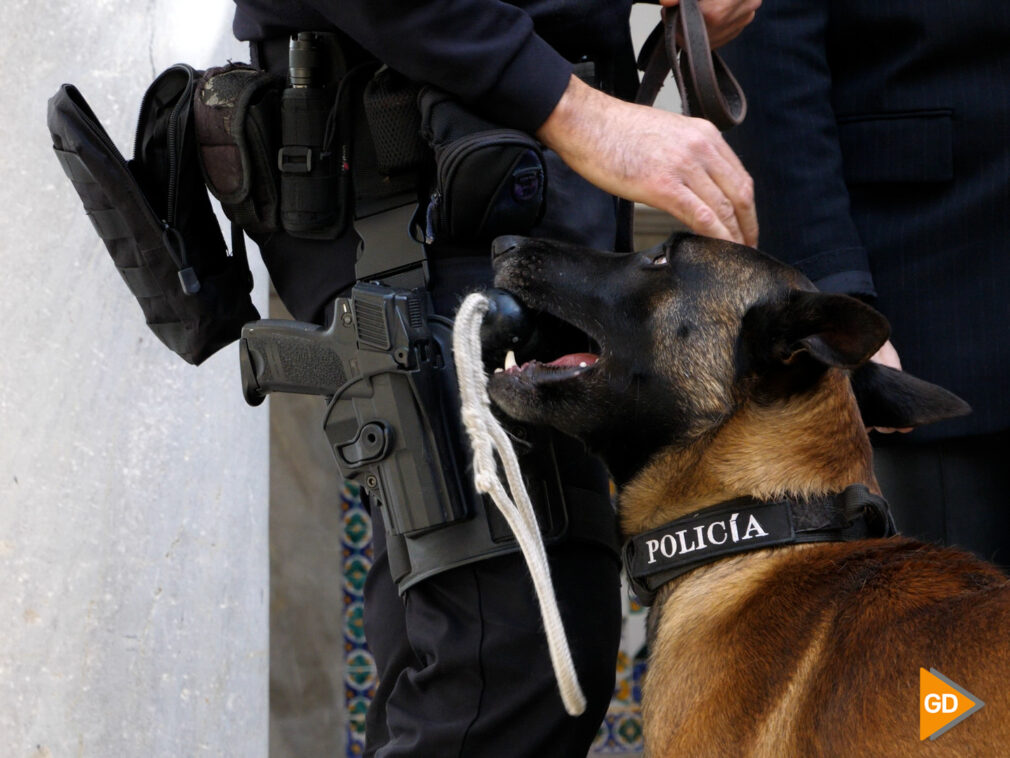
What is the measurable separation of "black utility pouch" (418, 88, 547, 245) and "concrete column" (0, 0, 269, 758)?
0.91 m

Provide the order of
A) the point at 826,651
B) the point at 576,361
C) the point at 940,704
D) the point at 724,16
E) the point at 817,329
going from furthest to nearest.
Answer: the point at 724,16
the point at 576,361
the point at 817,329
the point at 826,651
the point at 940,704

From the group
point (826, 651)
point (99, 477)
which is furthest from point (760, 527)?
point (99, 477)

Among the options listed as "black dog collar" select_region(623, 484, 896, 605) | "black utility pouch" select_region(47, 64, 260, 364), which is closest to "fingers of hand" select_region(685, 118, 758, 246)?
"black dog collar" select_region(623, 484, 896, 605)

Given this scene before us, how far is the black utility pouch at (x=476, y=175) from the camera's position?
1428 mm

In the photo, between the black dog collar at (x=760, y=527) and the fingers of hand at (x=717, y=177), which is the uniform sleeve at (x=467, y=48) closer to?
the fingers of hand at (x=717, y=177)

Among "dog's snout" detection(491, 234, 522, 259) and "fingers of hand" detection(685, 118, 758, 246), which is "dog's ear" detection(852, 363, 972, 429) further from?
"dog's snout" detection(491, 234, 522, 259)

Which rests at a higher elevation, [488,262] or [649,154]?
[649,154]

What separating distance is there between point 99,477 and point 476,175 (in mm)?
1074

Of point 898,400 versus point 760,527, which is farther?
point 898,400

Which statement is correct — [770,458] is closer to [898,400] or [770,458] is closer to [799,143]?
[898,400]

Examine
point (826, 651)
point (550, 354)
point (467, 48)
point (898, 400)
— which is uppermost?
point (467, 48)

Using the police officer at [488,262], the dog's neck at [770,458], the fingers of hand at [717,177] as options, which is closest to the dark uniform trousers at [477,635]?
the police officer at [488,262]

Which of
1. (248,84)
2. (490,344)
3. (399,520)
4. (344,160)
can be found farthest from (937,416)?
(248,84)

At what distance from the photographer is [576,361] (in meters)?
1.67
